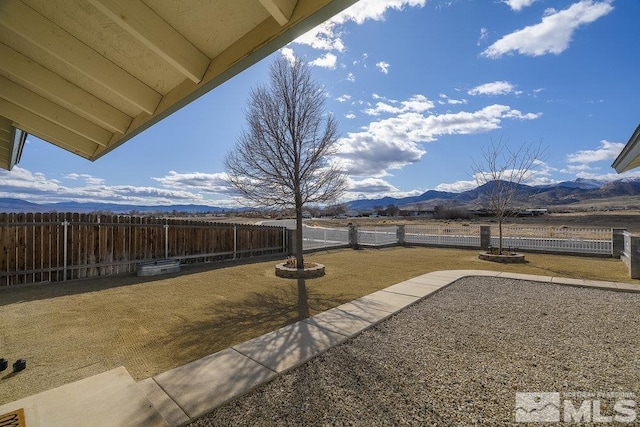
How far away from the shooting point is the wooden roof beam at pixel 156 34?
2.80 metres

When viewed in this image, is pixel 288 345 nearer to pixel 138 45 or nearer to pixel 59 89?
pixel 138 45

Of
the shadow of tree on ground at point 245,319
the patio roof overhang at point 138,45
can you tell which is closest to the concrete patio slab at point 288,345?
the shadow of tree on ground at point 245,319

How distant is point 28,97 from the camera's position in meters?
4.67

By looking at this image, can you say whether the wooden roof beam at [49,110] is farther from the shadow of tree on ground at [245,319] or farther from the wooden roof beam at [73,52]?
the shadow of tree on ground at [245,319]

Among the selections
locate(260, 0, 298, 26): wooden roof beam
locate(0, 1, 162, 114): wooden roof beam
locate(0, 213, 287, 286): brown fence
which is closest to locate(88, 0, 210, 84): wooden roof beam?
locate(0, 1, 162, 114): wooden roof beam

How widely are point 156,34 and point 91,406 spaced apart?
3.69 meters

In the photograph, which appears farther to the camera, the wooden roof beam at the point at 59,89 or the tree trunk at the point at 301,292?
the tree trunk at the point at 301,292

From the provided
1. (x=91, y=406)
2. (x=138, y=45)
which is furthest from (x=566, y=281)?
(x=138, y=45)

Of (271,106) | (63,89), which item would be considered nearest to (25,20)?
(63,89)

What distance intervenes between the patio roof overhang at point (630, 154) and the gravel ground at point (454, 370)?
11.0 feet

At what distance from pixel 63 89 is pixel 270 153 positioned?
557 cm

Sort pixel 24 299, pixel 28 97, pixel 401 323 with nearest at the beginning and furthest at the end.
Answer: pixel 28 97 < pixel 401 323 < pixel 24 299

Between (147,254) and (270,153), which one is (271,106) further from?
(147,254)

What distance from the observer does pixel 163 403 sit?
276cm
